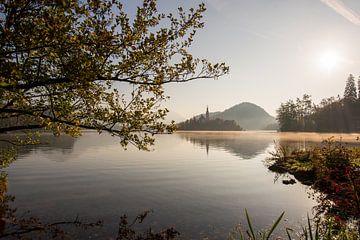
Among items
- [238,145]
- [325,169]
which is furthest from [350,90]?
[325,169]

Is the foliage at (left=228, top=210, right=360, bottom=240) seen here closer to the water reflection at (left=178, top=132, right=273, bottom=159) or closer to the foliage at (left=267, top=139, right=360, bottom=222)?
the foliage at (left=267, top=139, right=360, bottom=222)

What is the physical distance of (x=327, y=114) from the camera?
143 metres

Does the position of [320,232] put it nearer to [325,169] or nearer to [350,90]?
[325,169]

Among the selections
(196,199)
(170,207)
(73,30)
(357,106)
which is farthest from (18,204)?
(357,106)

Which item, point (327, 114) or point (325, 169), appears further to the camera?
point (327, 114)

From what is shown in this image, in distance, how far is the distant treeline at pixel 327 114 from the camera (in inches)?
5507

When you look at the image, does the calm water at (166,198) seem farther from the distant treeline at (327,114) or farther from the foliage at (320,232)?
the distant treeline at (327,114)

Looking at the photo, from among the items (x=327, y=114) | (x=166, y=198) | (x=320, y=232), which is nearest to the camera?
(x=320, y=232)

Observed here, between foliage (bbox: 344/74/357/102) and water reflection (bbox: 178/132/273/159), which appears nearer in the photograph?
water reflection (bbox: 178/132/273/159)

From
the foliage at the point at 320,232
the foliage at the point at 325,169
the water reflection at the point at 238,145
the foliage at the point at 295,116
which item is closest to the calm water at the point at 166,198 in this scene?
the foliage at the point at 325,169

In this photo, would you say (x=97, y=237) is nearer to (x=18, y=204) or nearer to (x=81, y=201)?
(x=81, y=201)

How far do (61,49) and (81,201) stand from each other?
35.9 ft

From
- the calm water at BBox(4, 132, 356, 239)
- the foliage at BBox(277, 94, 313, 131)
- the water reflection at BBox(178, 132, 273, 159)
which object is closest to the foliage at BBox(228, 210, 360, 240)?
the calm water at BBox(4, 132, 356, 239)

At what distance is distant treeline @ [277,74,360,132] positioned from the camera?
13988 cm
